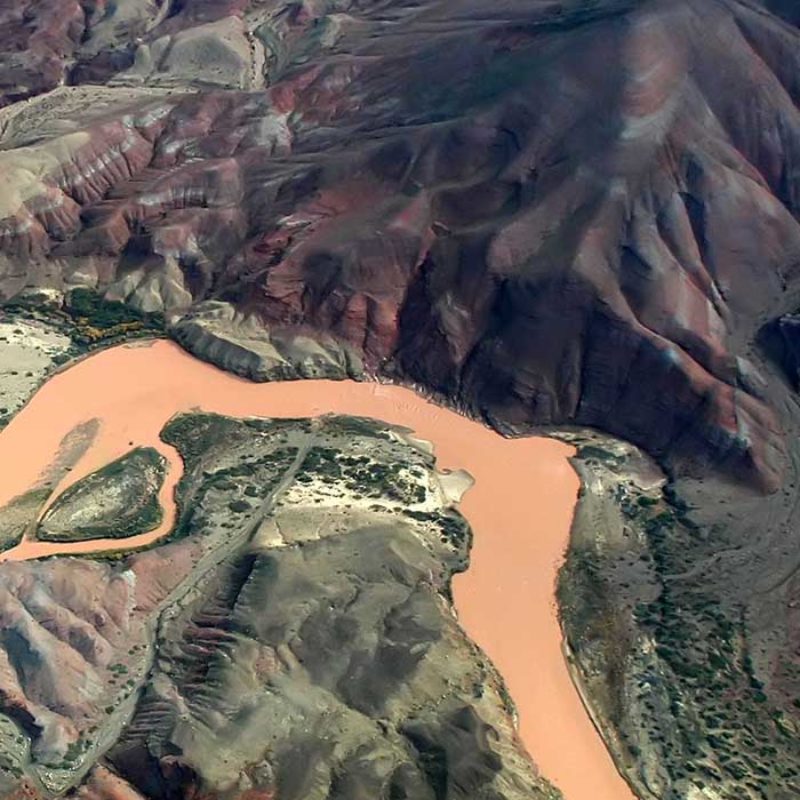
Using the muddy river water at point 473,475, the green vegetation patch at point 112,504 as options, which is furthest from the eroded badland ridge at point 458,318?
the green vegetation patch at point 112,504

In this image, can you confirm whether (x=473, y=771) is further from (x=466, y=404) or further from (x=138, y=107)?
(x=138, y=107)

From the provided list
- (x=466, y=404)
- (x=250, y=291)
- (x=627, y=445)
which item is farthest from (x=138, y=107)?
(x=627, y=445)

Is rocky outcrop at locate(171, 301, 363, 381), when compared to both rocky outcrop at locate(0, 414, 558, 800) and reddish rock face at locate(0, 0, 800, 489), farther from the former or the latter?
rocky outcrop at locate(0, 414, 558, 800)

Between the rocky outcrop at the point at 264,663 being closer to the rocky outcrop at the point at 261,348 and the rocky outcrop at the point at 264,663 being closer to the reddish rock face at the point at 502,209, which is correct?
the rocky outcrop at the point at 261,348

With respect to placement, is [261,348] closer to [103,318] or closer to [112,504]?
[103,318]

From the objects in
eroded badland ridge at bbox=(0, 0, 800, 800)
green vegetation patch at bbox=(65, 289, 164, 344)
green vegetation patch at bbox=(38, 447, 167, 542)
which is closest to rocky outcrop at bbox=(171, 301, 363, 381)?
eroded badland ridge at bbox=(0, 0, 800, 800)
